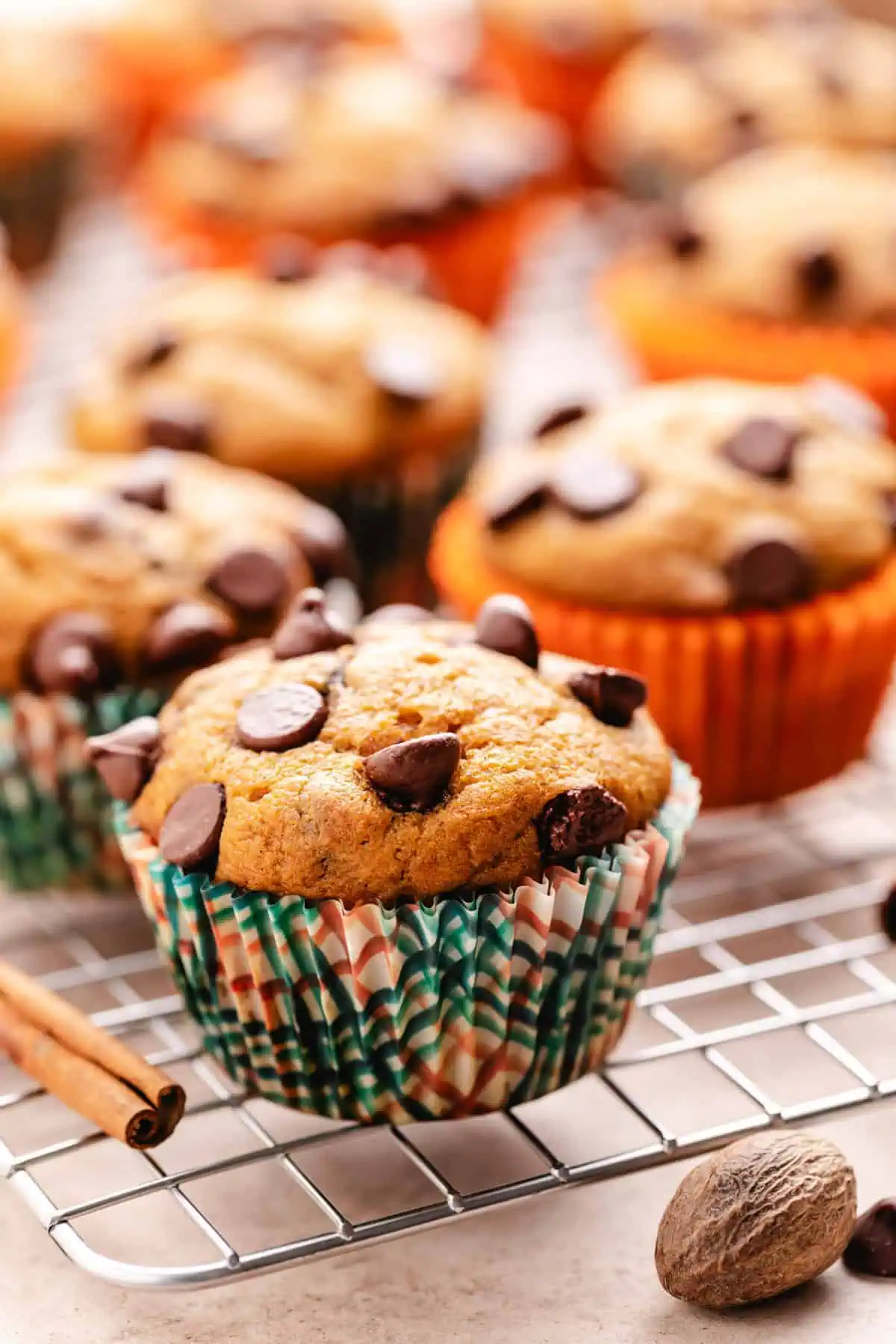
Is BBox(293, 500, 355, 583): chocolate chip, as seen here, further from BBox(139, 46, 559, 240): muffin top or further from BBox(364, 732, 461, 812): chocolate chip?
Answer: BBox(139, 46, 559, 240): muffin top

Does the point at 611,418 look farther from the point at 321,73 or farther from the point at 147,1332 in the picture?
the point at 321,73

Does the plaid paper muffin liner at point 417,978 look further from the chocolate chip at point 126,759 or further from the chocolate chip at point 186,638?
the chocolate chip at point 186,638

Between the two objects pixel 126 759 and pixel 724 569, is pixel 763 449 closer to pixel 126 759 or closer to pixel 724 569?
pixel 724 569

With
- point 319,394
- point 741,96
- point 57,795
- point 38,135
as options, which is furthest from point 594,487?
point 38,135

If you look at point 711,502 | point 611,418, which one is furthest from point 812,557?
point 611,418

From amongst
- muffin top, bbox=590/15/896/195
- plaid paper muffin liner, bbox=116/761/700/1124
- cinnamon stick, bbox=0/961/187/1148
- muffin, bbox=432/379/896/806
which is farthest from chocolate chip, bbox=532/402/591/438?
muffin top, bbox=590/15/896/195

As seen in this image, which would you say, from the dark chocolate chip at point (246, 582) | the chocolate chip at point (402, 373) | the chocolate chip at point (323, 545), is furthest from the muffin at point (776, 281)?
the dark chocolate chip at point (246, 582)
